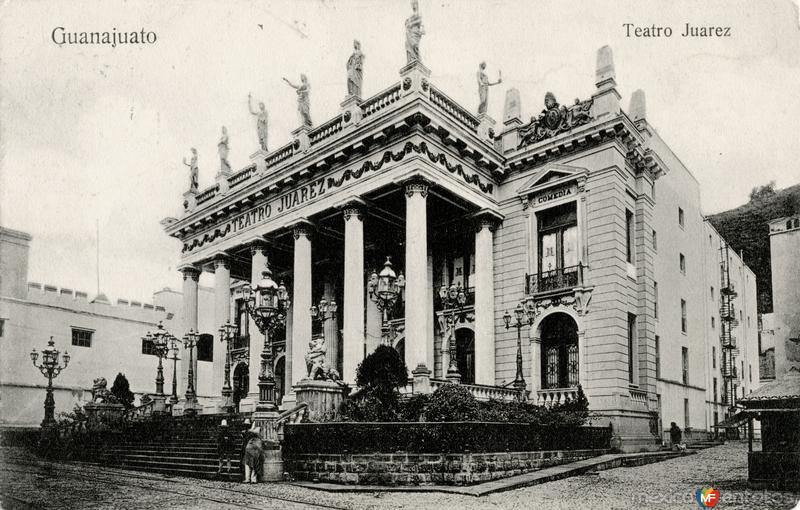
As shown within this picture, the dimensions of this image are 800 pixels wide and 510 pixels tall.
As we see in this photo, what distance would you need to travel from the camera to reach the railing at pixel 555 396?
20984 mm

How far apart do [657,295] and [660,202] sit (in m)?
3.93

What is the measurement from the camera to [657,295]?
Answer: 933 inches

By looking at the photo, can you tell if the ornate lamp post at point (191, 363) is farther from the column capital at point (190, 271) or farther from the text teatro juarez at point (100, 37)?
the text teatro juarez at point (100, 37)

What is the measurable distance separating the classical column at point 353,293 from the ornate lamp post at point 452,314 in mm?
2795

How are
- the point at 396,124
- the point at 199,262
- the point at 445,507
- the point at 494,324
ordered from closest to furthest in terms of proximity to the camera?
the point at 445,507, the point at 396,124, the point at 494,324, the point at 199,262

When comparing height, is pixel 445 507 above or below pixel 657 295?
below

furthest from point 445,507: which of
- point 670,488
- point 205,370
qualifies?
point 205,370

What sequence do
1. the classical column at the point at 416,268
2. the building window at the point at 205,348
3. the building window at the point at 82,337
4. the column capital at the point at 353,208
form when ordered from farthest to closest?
the building window at the point at 205,348
the building window at the point at 82,337
the column capital at the point at 353,208
the classical column at the point at 416,268

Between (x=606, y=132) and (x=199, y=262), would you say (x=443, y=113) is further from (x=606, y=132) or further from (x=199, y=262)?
(x=199, y=262)

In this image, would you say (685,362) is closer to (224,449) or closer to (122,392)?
(224,449)

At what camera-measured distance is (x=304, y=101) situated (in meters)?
25.0

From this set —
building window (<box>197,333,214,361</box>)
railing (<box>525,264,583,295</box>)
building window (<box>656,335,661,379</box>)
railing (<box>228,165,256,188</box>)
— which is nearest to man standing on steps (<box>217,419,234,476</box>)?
railing (<box>525,264,583,295</box>)

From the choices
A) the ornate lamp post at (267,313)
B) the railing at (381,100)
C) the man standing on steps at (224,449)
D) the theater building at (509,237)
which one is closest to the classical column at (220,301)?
the theater building at (509,237)

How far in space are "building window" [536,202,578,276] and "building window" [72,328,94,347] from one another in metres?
24.9
